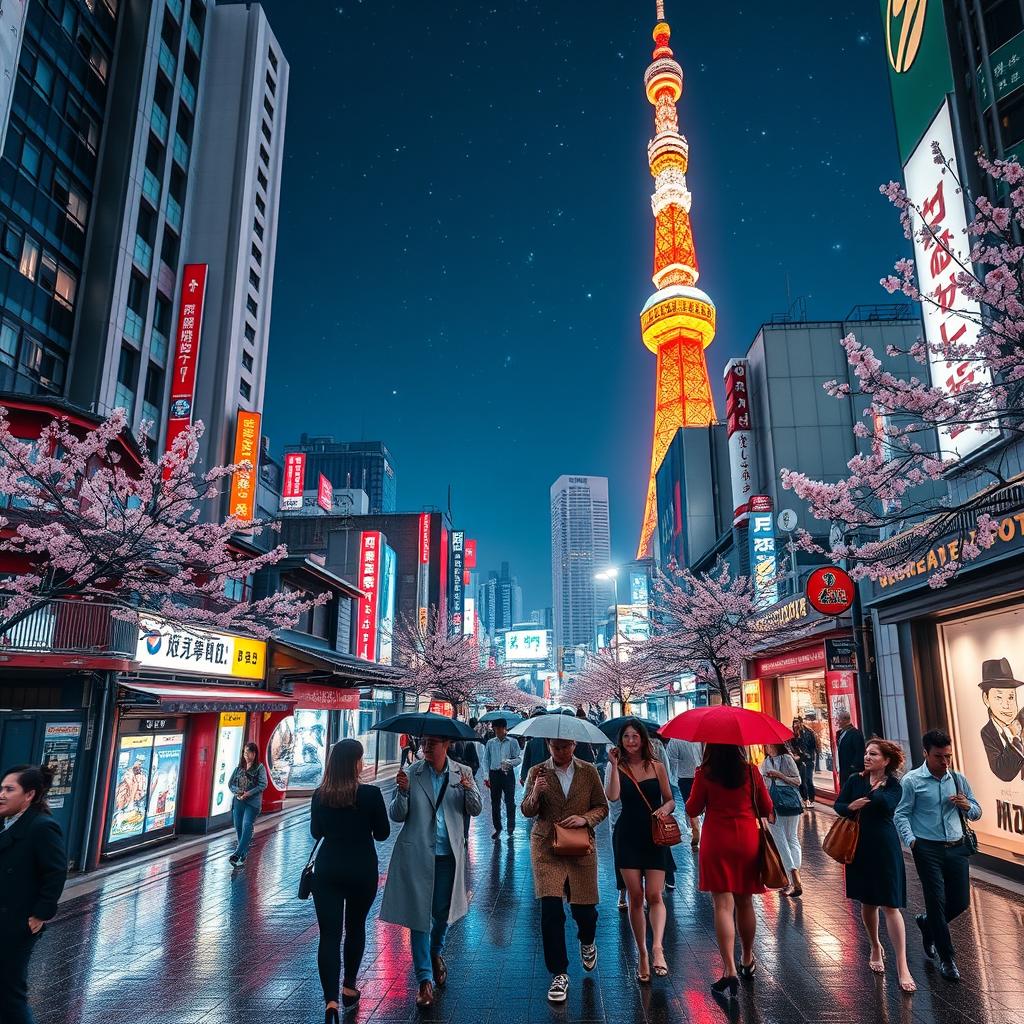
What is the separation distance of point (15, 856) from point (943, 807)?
664 centimetres

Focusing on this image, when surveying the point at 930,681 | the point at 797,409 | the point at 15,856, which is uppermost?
the point at 797,409

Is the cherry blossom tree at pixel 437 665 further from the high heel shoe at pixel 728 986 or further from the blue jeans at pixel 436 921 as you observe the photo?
the high heel shoe at pixel 728 986

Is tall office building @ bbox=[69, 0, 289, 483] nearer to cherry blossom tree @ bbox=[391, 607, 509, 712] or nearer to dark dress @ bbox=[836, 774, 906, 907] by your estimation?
cherry blossom tree @ bbox=[391, 607, 509, 712]

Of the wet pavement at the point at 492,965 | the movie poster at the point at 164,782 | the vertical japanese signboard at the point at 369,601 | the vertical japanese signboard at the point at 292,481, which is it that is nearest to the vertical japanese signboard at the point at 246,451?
the vertical japanese signboard at the point at 292,481

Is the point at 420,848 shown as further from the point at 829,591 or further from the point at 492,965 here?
the point at 829,591

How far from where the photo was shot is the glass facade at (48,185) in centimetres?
2630

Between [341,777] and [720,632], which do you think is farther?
[720,632]

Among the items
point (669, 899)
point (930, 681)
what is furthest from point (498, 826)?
point (930, 681)

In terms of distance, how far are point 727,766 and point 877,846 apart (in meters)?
1.44

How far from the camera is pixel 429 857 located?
570 centimetres

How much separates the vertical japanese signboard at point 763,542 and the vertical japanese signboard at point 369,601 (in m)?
18.4

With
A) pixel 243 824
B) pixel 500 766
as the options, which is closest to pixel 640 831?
pixel 500 766

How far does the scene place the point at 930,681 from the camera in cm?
1325

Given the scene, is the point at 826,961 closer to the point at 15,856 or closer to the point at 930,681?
the point at 15,856
